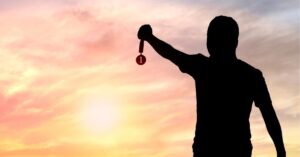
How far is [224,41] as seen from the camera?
46.3ft

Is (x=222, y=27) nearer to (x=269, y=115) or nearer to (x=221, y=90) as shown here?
(x=221, y=90)

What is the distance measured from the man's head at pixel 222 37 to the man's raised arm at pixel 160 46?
0.40 m

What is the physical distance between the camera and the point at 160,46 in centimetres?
1423

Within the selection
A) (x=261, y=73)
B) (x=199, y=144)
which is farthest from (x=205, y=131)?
(x=261, y=73)

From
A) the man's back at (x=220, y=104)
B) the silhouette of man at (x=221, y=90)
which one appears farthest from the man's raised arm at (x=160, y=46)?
the man's back at (x=220, y=104)

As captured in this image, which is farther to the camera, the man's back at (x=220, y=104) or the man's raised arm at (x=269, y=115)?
the man's raised arm at (x=269, y=115)

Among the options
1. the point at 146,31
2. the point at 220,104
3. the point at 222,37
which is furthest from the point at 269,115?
the point at 146,31

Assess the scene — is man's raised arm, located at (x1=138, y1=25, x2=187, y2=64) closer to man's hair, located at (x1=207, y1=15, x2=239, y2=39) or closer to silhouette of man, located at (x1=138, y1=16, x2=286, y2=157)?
silhouette of man, located at (x1=138, y1=16, x2=286, y2=157)

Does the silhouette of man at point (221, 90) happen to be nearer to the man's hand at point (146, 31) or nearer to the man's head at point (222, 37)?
the man's head at point (222, 37)

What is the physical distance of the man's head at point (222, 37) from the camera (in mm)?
14047

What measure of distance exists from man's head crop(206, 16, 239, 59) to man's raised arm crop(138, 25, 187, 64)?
403 mm

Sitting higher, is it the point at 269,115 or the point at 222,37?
the point at 222,37

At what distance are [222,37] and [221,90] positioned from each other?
68cm

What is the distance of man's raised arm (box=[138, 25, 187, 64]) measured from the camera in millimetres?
14117
